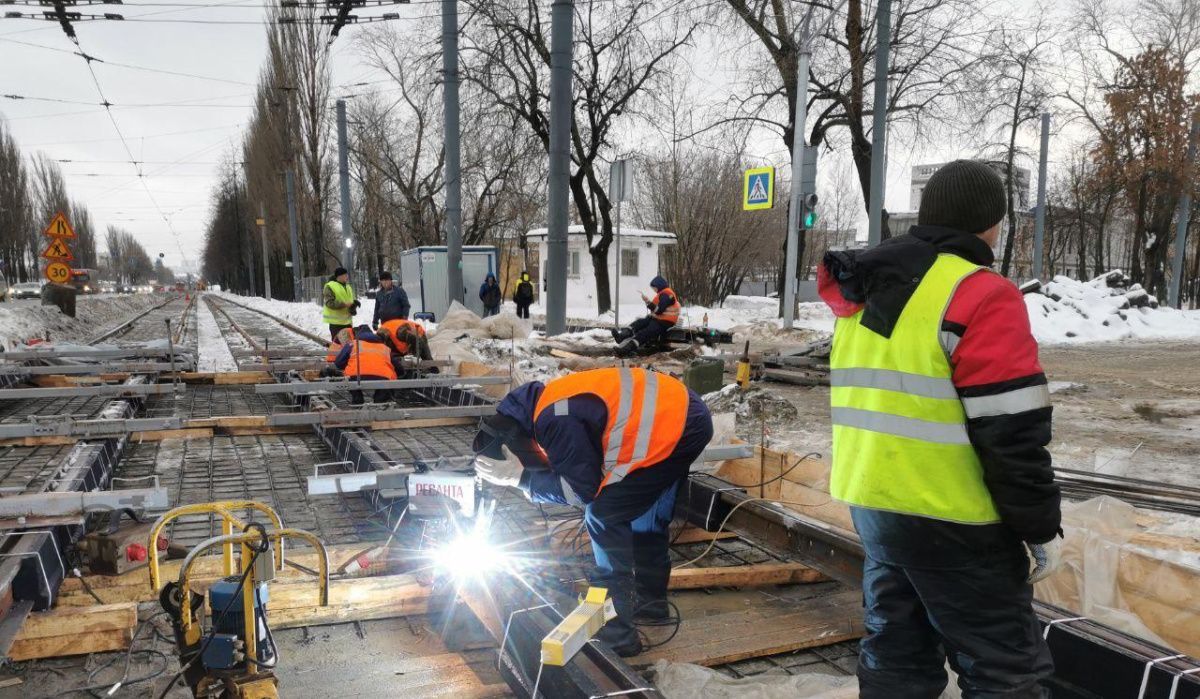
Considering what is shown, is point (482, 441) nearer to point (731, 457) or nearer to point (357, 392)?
point (731, 457)

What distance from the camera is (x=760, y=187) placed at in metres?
13.9

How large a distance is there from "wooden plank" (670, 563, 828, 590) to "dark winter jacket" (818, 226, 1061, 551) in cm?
193

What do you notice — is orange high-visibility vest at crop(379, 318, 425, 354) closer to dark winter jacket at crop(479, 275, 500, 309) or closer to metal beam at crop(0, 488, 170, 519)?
metal beam at crop(0, 488, 170, 519)

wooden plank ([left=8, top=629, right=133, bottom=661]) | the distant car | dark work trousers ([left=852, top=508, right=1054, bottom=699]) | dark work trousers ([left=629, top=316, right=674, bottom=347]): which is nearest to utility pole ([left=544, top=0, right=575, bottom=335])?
dark work trousers ([left=629, top=316, right=674, bottom=347])

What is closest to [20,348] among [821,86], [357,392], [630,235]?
[357,392]

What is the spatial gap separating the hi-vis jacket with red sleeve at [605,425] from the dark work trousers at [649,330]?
926cm

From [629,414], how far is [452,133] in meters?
11.6

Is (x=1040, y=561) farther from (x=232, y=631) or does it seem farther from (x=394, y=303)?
(x=394, y=303)

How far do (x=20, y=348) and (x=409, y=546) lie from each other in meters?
9.38

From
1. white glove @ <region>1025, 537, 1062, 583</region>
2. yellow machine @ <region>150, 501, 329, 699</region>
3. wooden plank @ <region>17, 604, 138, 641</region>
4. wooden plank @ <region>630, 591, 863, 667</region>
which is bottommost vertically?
wooden plank @ <region>630, 591, 863, 667</region>

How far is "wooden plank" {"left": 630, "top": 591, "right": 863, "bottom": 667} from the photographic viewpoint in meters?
3.14

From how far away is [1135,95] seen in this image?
2466 centimetres

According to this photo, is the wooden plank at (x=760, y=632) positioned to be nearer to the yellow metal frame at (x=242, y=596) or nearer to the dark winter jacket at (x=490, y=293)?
the yellow metal frame at (x=242, y=596)

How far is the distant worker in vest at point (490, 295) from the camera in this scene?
20.2 m
